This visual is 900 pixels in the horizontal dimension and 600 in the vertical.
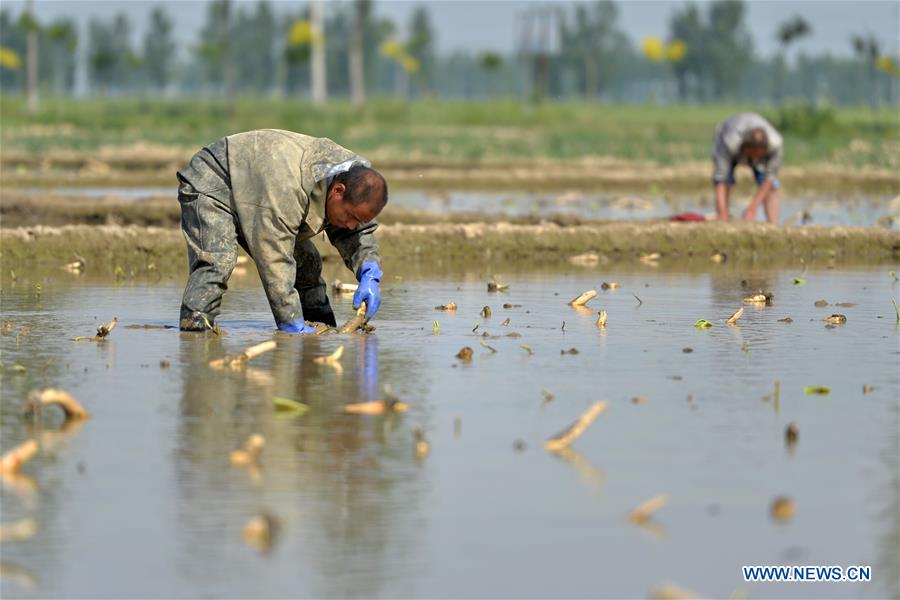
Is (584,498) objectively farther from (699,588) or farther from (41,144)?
(41,144)

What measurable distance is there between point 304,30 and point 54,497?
232 ft

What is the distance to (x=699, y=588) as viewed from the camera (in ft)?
16.9

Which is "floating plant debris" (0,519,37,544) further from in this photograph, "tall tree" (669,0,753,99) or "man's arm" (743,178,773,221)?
"tall tree" (669,0,753,99)

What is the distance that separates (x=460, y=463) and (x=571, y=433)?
536 mm

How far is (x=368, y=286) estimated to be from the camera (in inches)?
381

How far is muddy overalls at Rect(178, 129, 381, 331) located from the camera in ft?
30.4

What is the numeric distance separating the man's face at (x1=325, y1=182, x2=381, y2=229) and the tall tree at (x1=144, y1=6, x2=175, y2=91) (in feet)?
425

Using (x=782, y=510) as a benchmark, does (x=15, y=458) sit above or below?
above

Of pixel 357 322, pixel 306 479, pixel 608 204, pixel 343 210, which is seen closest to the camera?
pixel 306 479

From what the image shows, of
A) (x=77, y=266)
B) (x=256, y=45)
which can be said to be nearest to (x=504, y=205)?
(x=77, y=266)

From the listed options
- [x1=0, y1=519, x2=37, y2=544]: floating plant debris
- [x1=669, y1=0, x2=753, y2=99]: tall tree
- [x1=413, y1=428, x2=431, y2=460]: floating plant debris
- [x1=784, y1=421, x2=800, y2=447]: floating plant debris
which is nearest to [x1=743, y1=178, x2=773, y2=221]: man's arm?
[x1=784, y1=421, x2=800, y2=447]: floating plant debris

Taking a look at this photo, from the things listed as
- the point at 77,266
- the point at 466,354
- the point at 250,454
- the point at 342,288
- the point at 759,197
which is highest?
the point at 759,197

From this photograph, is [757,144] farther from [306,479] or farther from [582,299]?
[306,479]

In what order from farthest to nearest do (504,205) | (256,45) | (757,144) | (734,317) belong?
(256,45) → (504,205) → (757,144) → (734,317)
